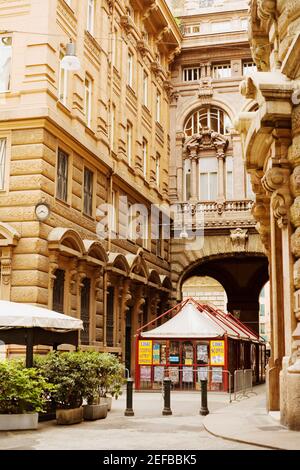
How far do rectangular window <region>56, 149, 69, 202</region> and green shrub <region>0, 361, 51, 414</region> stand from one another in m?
9.83

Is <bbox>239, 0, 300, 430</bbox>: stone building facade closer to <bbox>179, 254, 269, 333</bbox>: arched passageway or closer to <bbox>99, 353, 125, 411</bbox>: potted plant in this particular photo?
<bbox>99, 353, 125, 411</bbox>: potted plant

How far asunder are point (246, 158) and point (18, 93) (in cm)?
898

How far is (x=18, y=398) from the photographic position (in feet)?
37.6

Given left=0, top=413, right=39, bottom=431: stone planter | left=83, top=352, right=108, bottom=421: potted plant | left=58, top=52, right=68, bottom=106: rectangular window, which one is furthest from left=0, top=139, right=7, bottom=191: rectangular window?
→ left=0, top=413, right=39, bottom=431: stone planter

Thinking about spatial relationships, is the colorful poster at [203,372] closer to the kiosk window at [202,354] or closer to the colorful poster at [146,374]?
the kiosk window at [202,354]

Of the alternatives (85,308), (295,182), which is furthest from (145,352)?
(295,182)

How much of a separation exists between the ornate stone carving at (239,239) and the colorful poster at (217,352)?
12.6 meters

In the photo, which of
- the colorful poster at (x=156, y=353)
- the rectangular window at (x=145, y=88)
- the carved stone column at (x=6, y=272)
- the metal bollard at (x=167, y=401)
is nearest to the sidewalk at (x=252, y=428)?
the metal bollard at (x=167, y=401)

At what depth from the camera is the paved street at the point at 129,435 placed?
374 inches

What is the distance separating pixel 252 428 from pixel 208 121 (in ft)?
87.8

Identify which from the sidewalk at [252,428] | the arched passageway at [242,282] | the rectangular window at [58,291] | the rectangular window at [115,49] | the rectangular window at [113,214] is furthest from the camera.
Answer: the arched passageway at [242,282]

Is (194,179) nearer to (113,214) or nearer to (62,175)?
(113,214)

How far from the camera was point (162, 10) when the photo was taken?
32.4m

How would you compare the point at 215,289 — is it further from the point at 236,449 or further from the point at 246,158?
the point at 236,449
